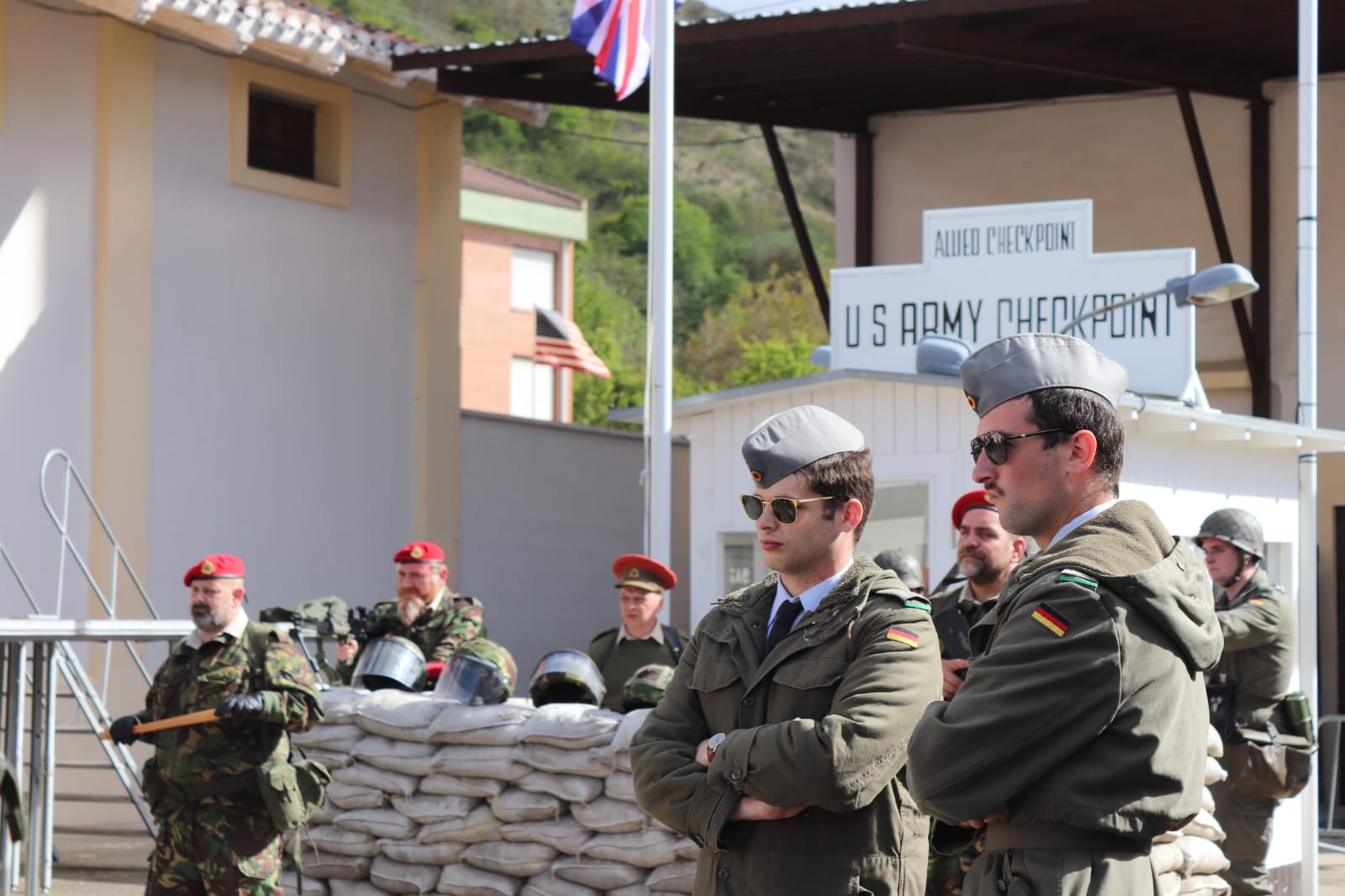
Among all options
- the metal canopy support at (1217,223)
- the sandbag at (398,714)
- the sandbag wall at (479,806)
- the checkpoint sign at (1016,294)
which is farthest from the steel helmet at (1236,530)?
the metal canopy support at (1217,223)

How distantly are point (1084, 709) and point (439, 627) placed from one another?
6.87 meters

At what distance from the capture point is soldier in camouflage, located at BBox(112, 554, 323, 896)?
663cm

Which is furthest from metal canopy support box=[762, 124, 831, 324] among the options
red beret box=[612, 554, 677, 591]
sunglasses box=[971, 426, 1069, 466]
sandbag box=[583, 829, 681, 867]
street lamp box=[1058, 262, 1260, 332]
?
sunglasses box=[971, 426, 1069, 466]

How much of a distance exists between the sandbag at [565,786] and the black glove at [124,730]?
1.62 meters

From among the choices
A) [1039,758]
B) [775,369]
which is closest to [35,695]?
[1039,758]

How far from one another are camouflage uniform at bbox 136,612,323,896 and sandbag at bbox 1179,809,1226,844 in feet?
11.2

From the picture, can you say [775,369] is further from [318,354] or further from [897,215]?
[318,354]

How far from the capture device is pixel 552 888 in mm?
7188

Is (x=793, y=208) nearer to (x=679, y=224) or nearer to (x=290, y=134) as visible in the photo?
(x=290, y=134)

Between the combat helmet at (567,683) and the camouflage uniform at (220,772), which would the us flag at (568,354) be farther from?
the camouflage uniform at (220,772)

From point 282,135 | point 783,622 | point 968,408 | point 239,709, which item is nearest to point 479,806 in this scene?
point 239,709

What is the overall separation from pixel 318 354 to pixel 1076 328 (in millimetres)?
6444

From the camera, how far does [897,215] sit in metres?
16.2

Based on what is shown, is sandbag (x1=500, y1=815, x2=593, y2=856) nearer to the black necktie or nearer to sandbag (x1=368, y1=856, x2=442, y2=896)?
sandbag (x1=368, y1=856, x2=442, y2=896)
